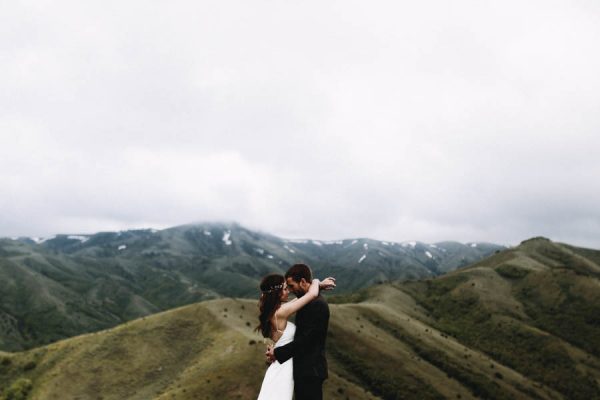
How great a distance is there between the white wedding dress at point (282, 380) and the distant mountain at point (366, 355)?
50.6 metres

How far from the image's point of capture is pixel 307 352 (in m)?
9.63

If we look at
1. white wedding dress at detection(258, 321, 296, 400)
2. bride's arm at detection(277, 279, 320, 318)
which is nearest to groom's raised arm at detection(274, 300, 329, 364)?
bride's arm at detection(277, 279, 320, 318)

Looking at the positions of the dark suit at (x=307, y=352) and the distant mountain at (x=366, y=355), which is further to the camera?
the distant mountain at (x=366, y=355)

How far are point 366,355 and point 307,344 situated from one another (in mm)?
76225

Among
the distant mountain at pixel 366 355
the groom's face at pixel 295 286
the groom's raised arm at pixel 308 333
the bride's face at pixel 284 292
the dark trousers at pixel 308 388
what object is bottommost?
the distant mountain at pixel 366 355

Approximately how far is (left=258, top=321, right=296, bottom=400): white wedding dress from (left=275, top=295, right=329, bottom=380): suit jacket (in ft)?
0.69

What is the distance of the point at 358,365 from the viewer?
252ft

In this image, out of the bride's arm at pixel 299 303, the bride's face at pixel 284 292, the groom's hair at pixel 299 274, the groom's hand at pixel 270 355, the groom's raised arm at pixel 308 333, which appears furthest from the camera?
the bride's face at pixel 284 292

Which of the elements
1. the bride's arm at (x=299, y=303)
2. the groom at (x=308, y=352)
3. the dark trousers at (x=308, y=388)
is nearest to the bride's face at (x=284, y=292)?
the bride's arm at (x=299, y=303)

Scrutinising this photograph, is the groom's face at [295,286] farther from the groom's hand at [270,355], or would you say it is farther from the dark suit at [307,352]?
the groom's hand at [270,355]

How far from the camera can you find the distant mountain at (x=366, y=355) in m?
66.0

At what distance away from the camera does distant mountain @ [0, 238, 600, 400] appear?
6600 centimetres

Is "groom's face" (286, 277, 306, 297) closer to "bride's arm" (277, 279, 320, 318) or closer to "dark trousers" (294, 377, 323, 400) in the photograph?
"bride's arm" (277, 279, 320, 318)

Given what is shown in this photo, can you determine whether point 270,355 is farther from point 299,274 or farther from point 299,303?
point 299,274
